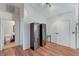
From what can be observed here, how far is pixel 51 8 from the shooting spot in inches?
59.1

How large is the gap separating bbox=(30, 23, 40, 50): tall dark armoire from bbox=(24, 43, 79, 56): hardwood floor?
0.09 metres

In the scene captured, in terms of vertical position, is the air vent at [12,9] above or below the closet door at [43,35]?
above

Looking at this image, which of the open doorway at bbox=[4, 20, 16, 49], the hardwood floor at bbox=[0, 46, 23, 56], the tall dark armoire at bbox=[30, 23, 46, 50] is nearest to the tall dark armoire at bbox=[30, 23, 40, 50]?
the tall dark armoire at bbox=[30, 23, 46, 50]

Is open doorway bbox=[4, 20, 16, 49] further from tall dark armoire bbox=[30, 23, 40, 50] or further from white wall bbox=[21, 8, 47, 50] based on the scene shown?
tall dark armoire bbox=[30, 23, 40, 50]

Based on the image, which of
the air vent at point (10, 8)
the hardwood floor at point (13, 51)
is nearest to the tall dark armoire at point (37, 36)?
the hardwood floor at point (13, 51)

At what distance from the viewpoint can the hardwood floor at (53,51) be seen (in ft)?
4.74

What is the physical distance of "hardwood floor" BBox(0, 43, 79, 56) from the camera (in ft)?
4.71

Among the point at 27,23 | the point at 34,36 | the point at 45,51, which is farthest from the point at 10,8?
the point at 45,51

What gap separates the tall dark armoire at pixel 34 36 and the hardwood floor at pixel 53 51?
86 mm

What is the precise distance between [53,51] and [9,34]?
0.81m

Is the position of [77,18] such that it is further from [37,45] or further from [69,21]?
[37,45]

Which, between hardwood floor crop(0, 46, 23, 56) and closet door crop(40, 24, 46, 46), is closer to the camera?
hardwood floor crop(0, 46, 23, 56)

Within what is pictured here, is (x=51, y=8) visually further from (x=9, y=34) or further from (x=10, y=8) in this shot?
(x=9, y=34)

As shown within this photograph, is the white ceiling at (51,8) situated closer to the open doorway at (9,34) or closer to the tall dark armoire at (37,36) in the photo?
the tall dark armoire at (37,36)
